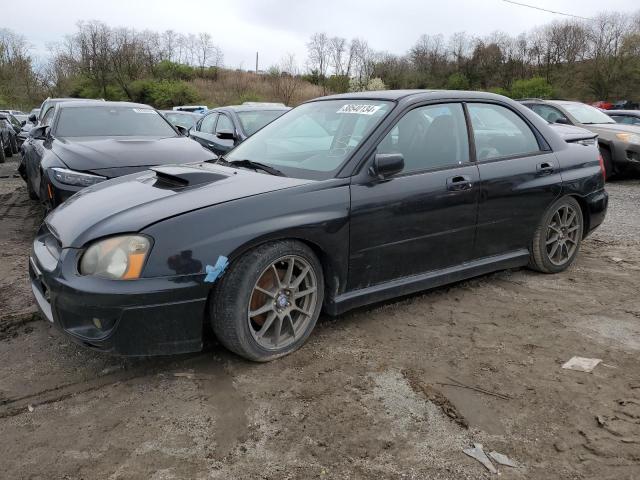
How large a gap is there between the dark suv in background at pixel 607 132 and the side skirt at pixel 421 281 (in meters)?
7.16

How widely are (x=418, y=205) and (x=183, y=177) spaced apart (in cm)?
152

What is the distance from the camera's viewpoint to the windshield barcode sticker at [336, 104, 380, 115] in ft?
12.5

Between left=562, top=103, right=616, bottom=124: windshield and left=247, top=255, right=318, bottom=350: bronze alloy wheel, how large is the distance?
31.7 feet

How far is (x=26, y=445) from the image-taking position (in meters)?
2.41

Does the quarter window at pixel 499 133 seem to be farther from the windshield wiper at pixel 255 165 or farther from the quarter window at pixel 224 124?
the quarter window at pixel 224 124

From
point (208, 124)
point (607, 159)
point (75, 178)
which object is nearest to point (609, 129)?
point (607, 159)

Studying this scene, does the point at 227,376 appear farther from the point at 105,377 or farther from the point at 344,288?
the point at 344,288

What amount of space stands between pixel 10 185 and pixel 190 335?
911cm

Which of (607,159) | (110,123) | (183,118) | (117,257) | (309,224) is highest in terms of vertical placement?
(183,118)

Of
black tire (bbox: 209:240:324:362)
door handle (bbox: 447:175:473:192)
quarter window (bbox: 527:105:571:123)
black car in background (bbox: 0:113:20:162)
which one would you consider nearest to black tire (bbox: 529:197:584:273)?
door handle (bbox: 447:175:473:192)

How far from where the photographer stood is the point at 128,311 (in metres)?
2.70

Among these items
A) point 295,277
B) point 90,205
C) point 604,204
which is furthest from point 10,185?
point 604,204

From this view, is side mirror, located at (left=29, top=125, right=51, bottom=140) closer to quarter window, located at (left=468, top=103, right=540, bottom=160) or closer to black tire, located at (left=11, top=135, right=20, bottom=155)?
quarter window, located at (left=468, top=103, right=540, bottom=160)

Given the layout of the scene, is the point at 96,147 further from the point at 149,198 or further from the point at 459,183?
the point at 459,183
